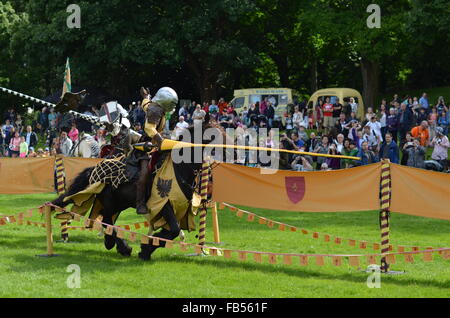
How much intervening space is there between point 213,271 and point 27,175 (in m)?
4.82

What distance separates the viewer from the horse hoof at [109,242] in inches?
473

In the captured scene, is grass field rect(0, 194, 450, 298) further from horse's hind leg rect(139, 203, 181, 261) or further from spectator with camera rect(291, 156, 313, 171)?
spectator with camera rect(291, 156, 313, 171)

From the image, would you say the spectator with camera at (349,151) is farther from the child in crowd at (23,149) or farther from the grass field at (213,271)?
the child in crowd at (23,149)

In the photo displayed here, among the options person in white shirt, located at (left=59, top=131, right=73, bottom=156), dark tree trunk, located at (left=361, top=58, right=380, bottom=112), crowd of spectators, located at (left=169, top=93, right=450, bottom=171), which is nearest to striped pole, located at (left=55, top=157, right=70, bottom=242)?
crowd of spectators, located at (left=169, top=93, right=450, bottom=171)

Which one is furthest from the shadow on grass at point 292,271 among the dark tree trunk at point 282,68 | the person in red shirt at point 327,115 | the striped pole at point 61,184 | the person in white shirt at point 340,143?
the dark tree trunk at point 282,68

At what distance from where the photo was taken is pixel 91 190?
11.7 meters

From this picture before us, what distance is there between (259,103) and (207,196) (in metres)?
19.2

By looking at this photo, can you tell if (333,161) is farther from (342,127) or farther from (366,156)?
(342,127)

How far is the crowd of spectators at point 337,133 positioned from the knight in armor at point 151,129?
313 cm

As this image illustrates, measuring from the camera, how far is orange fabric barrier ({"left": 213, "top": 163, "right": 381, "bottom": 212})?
1022 centimetres

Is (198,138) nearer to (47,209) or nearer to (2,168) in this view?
(47,209)

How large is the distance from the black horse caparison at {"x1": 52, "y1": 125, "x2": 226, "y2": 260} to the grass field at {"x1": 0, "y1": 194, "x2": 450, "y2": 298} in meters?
0.21
